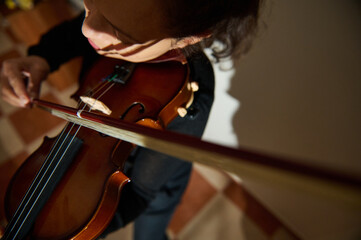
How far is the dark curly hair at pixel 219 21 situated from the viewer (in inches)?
13.6

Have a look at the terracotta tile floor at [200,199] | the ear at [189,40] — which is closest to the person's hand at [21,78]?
the terracotta tile floor at [200,199]

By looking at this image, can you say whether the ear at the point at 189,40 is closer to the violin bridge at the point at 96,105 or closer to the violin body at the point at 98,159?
Result: the violin body at the point at 98,159

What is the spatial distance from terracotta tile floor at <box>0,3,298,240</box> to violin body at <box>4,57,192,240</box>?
52cm

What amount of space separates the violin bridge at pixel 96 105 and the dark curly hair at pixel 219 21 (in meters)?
0.24

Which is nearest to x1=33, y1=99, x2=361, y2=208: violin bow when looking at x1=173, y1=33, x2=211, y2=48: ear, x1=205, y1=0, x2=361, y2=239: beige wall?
x1=205, y1=0, x2=361, y2=239: beige wall

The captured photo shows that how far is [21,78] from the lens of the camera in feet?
1.90

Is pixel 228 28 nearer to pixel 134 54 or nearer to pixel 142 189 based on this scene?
pixel 134 54

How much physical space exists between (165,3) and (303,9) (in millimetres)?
295

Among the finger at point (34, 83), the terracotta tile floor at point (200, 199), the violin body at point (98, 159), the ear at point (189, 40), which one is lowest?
the terracotta tile floor at point (200, 199)

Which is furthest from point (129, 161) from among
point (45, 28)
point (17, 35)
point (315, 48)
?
point (17, 35)

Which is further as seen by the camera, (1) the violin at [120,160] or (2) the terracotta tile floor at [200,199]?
(2) the terracotta tile floor at [200,199]

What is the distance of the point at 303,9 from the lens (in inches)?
15.5

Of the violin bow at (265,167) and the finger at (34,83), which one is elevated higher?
the finger at (34,83)

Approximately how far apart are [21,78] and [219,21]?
0.60 meters
